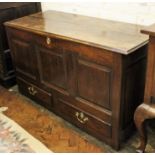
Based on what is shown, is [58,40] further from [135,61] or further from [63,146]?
[63,146]

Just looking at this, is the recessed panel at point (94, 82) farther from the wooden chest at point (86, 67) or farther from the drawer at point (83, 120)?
the drawer at point (83, 120)

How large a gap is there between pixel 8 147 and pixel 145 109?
1035mm

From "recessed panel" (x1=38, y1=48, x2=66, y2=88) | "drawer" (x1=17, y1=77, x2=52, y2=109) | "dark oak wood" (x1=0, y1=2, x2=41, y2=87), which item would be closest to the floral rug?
"drawer" (x1=17, y1=77, x2=52, y2=109)

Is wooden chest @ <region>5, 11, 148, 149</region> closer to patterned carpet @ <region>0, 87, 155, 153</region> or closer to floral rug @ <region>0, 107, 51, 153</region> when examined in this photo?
patterned carpet @ <region>0, 87, 155, 153</region>

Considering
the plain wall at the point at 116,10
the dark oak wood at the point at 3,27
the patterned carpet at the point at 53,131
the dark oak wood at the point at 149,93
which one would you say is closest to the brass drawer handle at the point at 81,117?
the patterned carpet at the point at 53,131

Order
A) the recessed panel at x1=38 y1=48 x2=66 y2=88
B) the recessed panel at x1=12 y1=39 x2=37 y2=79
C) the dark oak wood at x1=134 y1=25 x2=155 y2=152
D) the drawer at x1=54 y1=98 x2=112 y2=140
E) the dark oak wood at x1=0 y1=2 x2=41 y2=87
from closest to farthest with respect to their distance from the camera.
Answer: the dark oak wood at x1=134 y1=25 x2=155 y2=152 → the drawer at x1=54 y1=98 x2=112 y2=140 → the recessed panel at x1=38 y1=48 x2=66 y2=88 → the recessed panel at x1=12 y1=39 x2=37 y2=79 → the dark oak wood at x1=0 y1=2 x2=41 y2=87

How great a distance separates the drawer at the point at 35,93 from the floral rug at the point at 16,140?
0.32 m

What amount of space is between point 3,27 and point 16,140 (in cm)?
117

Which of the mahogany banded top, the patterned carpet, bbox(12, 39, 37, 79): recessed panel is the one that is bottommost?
the patterned carpet

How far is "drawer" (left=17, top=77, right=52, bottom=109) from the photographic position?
208cm

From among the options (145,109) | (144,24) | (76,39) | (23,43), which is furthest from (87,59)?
(23,43)

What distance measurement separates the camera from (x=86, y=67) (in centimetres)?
158

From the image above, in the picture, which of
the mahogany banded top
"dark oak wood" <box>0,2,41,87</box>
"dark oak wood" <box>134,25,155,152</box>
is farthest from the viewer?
"dark oak wood" <box>0,2,41,87</box>

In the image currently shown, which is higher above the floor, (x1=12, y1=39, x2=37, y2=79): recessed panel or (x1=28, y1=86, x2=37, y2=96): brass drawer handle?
(x1=12, y1=39, x2=37, y2=79): recessed panel
